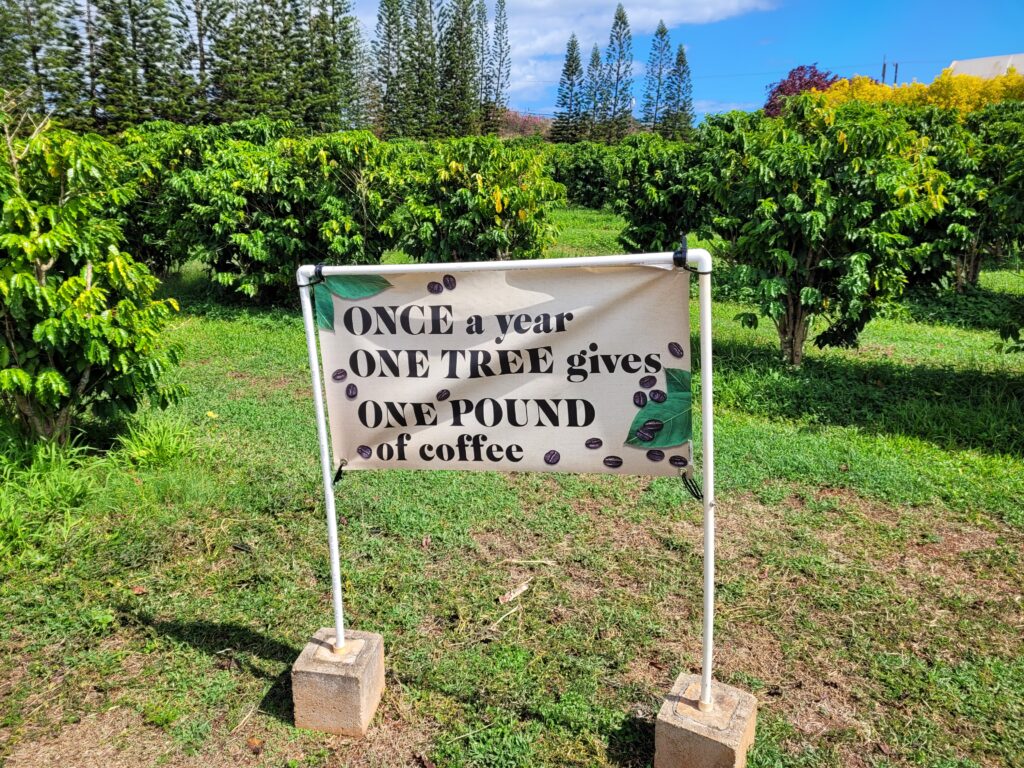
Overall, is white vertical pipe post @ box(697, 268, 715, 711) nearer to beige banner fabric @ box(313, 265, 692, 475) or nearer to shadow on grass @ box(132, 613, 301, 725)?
beige banner fabric @ box(313, 265, 692, 475)

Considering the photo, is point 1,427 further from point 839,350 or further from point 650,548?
point 839,350

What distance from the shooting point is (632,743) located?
2238mm

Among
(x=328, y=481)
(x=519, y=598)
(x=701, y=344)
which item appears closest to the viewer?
(x=701, y=344)

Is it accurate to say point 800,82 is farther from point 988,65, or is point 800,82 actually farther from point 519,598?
point 519,598

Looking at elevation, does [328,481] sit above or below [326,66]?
below

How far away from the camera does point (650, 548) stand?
336cm

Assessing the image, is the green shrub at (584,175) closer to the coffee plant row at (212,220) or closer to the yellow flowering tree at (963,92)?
the yellow flowering tree at (963,92)

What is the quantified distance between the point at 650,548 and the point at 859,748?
1.28 m

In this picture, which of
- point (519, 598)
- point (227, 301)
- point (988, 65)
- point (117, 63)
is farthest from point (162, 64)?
point (988, 65)

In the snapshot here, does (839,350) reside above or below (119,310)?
below

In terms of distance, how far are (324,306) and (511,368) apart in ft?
1.89

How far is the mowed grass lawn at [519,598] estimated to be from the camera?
2.28 metres

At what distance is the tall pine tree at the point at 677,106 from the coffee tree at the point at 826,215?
40.9 metres

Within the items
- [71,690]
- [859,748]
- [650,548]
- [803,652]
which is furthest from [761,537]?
[71,690]
